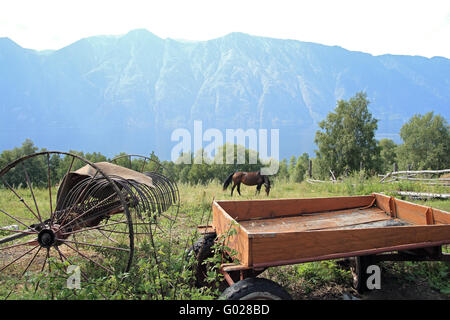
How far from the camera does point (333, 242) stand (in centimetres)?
252

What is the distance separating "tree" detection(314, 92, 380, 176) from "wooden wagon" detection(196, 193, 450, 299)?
107ft

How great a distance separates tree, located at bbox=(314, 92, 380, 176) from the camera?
34.9m

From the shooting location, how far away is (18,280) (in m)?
3.59

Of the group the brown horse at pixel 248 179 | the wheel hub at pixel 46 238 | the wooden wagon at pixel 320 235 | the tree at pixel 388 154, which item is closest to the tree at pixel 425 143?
the tree at pixel 388 154

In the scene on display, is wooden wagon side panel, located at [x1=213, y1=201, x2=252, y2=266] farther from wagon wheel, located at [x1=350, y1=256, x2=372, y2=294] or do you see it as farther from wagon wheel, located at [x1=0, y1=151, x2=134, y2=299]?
wagon wheel, located at [x1=350, y1=256, x2=372, y2=294]

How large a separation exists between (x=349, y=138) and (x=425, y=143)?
15.3 meters

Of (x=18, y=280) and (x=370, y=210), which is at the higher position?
(x=370, y=210)

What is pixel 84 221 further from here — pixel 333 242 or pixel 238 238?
pixel 333 242

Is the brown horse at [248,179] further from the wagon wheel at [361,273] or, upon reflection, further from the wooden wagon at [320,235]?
Result: the wagon wheel at [361,273]

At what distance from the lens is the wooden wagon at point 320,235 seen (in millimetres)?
2318

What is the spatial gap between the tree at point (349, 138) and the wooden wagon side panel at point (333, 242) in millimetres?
33920
